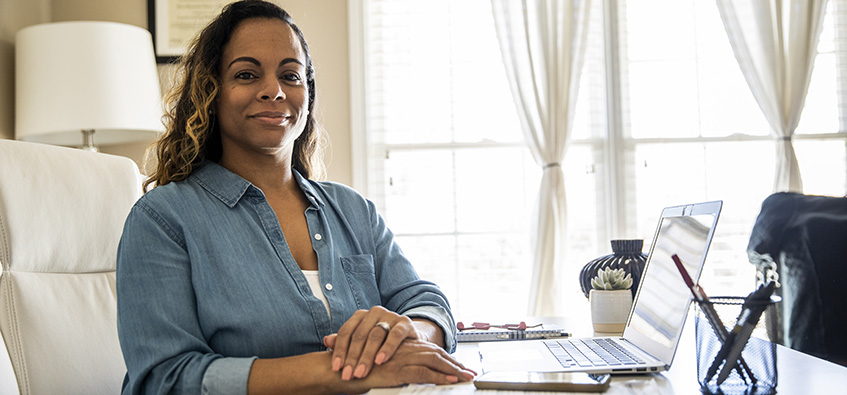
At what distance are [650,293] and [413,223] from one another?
6.31ft

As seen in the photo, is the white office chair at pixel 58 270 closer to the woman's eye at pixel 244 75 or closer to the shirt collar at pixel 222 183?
the shirt collar at pixel 222 183

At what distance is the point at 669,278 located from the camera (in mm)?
1139

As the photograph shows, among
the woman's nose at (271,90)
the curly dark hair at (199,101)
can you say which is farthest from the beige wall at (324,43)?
the woman's nose at (271,90)

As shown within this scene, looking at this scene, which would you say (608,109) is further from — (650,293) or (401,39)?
(650,293)

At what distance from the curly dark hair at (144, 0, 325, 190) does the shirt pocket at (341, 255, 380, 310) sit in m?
0.36

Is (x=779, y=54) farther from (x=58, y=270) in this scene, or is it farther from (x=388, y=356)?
(x=58, y=270)

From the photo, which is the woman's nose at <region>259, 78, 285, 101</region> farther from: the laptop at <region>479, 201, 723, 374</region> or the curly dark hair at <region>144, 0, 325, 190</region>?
the laptop at <region>479, 201, 723, 374</region>

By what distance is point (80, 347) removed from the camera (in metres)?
1.32

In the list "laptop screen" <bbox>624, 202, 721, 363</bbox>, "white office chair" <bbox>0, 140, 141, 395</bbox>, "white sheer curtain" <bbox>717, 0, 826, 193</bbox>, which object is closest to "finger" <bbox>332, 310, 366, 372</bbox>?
"laptop screen" <bbox>624, 202, 721, 363</bbox>

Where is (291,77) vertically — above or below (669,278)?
above

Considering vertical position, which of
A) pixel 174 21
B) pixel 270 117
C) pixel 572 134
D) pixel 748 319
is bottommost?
pixel 748 319

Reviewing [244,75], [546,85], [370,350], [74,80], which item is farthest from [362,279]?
[546,85]

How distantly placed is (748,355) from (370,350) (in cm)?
51

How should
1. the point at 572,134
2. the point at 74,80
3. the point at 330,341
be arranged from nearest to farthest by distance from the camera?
the point at 330,341
the point at 74,80
the point at 572,134
